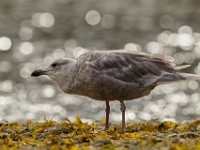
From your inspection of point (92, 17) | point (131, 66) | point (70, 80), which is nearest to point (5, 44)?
point (92, 17)

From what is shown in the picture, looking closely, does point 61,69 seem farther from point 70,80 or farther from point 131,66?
point 131,66

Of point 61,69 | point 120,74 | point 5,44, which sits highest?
point 5,44

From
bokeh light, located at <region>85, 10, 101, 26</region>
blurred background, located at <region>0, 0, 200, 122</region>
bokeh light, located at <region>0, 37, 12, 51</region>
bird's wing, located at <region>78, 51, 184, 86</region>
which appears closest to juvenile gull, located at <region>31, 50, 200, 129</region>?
bird's wing, located at <region>78, 51, 184, 86</region>

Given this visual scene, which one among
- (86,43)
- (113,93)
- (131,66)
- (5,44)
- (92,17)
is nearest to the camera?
(113,93)

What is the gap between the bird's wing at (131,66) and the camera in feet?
31.5

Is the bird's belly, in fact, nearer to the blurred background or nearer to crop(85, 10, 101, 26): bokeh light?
the blurred background

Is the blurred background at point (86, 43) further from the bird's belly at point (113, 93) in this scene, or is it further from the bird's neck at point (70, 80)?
the bird's belly at point (113, 93)

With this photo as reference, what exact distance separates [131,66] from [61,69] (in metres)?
1.23

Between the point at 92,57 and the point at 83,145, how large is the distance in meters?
2.26

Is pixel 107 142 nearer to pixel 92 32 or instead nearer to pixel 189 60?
pixel 189 60

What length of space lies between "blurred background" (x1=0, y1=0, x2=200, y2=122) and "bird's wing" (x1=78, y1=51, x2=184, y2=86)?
4085 mm

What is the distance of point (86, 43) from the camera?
21.6 metres

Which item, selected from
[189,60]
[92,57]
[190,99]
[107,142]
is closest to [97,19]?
[189,60]

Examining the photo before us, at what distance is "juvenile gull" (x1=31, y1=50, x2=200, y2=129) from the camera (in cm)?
943
